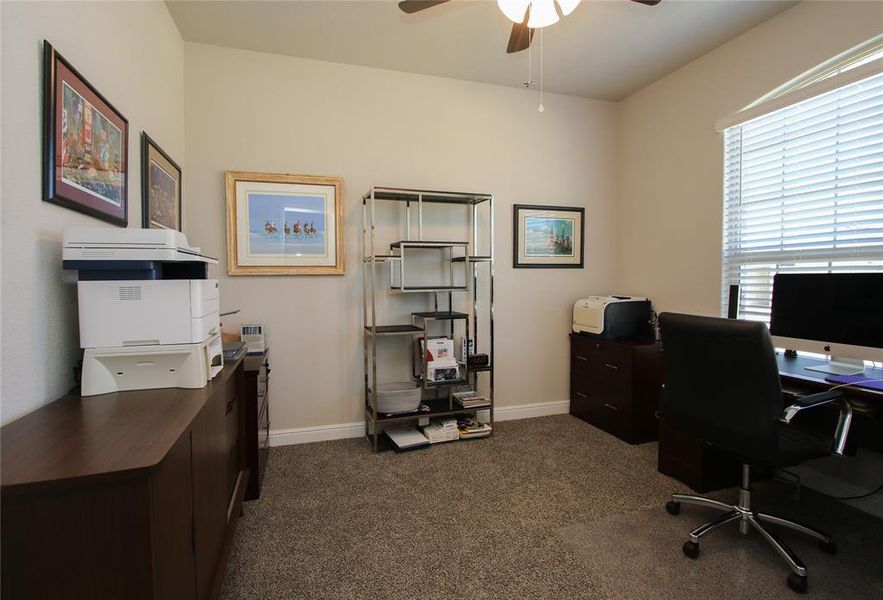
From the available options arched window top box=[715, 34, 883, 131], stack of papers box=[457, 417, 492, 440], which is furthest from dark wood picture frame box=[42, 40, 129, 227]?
arched window top box=[715, 34, 883, 131]

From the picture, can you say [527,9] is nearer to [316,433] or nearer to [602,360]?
[602,360]

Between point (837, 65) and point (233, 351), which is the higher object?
point (837, 65)

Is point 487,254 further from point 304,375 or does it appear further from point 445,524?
point 445,524

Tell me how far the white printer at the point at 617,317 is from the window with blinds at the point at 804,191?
23.9 inches

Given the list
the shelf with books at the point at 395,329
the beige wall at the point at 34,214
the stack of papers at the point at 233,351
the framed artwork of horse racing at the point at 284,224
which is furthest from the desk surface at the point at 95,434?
the framed artwork of horse racing at the point at 284,224

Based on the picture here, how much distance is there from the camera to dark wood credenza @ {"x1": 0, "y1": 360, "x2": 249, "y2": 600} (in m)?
0.81

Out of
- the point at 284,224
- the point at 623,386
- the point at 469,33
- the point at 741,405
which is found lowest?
the point at 623,386

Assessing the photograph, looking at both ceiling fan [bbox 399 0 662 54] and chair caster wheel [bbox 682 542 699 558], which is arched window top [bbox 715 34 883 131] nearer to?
ceiling fan [bbox 399 0 662 54]

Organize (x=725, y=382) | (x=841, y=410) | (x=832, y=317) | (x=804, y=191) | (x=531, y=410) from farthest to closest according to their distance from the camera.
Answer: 1. (x=531, y=410)
2. (x=804, y=191)
3. (x=832, y=317)
4. (x=725, y=382)
5. (x=841, y=410)

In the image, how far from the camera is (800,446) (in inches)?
68.7

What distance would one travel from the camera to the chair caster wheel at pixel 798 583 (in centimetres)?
162

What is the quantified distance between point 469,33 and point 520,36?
0.67m

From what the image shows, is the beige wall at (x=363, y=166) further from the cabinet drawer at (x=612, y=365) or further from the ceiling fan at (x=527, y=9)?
the ceiling fan at (x=527, y=9)

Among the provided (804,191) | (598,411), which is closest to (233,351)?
(598,411)
